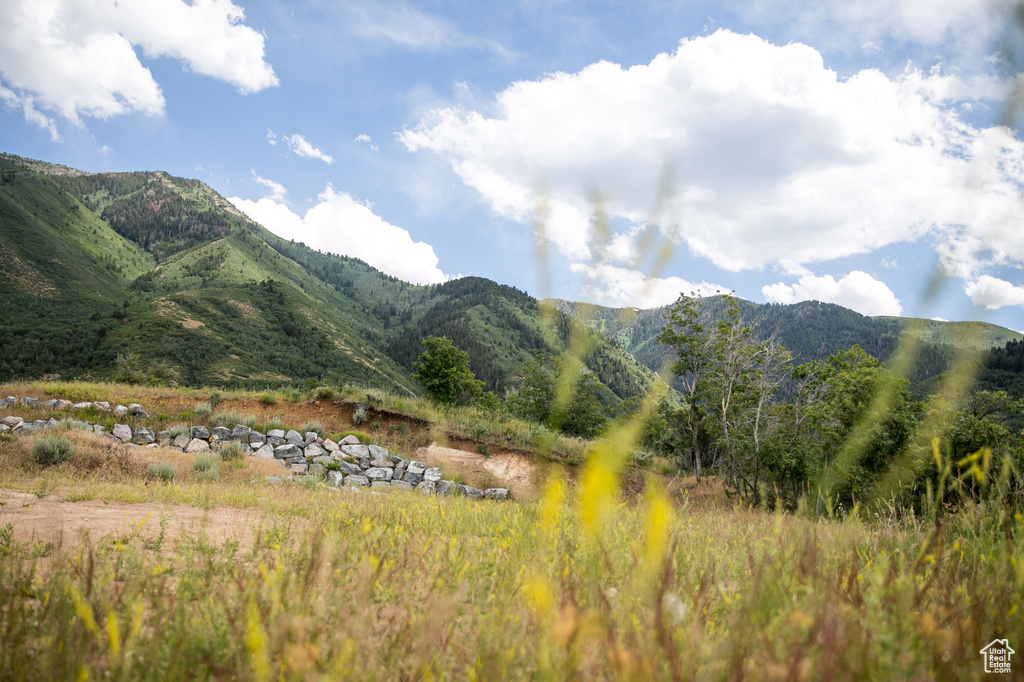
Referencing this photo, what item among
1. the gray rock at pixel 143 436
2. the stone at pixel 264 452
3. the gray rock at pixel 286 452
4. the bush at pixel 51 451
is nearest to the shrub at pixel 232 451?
the stone at pixel 264 452

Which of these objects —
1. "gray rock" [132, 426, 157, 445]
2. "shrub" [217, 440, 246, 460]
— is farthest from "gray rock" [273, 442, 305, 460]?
"gray rock" [132, 426, 157, 445]

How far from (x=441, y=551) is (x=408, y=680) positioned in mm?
1266

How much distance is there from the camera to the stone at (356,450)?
14023mm

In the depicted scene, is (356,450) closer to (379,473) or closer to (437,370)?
(379,473)

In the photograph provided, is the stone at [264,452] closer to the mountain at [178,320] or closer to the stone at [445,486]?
the stone at [445,486]

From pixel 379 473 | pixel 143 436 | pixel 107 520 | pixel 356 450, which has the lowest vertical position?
pixel 379 473

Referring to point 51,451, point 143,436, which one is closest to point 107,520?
point 51,451

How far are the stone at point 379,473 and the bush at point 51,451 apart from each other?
650 centimetres

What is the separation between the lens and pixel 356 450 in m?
14.2

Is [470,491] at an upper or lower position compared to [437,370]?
lower

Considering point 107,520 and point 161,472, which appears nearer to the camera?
point 107,520

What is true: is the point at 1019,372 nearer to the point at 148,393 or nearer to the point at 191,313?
the point at 148,393

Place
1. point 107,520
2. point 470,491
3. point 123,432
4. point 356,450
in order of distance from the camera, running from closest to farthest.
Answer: point 107,520
point 123,432
point 470,491
point 356,450

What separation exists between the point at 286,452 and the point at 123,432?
14.5 ft
